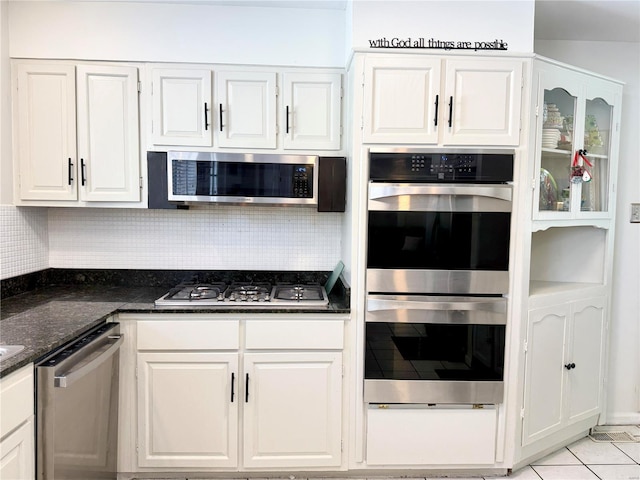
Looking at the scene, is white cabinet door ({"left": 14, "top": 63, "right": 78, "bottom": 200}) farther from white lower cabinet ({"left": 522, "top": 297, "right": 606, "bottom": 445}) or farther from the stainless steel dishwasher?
white lower cabinet ({"left": 522, "top": 297, "right": 606, "bottom": 445})

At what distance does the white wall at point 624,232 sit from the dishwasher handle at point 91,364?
2965 millimetres

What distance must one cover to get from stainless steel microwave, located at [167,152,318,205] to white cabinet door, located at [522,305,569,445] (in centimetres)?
139

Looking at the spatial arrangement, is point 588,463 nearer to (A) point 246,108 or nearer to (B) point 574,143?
(B) point 574,143

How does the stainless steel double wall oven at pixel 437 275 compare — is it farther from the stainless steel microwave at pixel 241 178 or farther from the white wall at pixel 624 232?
the white wall at pixel 624 232

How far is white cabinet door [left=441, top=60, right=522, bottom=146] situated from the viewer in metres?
2.16

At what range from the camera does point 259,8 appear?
246 centimetres

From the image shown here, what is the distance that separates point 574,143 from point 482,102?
70 cm

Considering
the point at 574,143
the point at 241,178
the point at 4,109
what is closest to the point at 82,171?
the point at 4,109

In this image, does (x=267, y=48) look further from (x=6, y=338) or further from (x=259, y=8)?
(x=6, y=338)

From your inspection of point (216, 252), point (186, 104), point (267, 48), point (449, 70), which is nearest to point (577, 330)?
point (449, 70)

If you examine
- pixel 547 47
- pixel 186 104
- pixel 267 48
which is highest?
pixel 547 47

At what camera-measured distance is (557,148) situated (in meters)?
2.44

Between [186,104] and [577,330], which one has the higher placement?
[186,104]

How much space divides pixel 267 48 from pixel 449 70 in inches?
39.2
